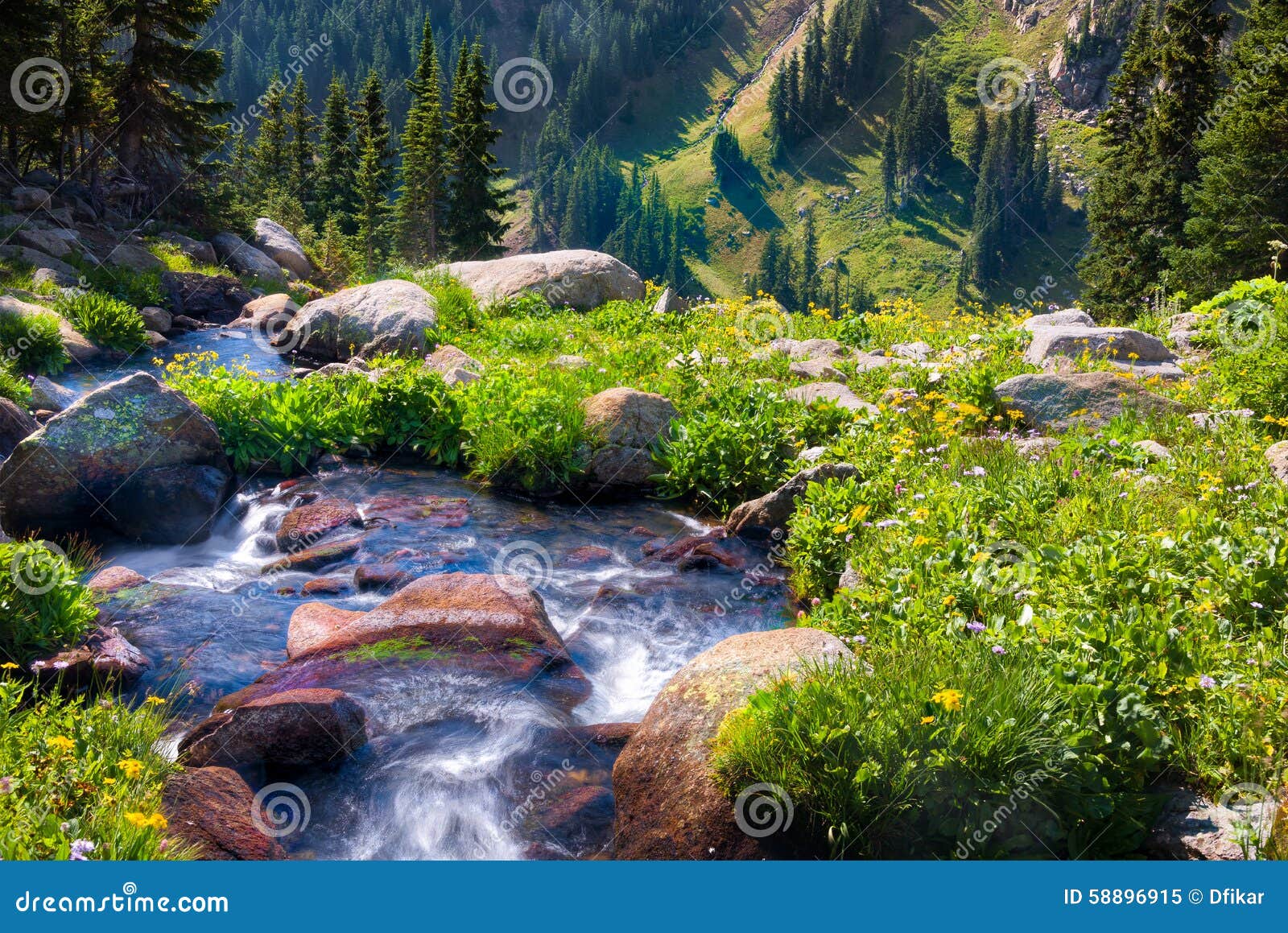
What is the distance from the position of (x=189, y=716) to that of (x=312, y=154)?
68072mm

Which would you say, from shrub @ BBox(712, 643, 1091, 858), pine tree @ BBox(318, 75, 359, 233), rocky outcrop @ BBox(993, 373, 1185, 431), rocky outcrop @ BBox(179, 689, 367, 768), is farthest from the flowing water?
pine tree @ BBox(318, 75, 359, 233)

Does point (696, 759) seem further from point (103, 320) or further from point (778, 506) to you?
point (103, 320)

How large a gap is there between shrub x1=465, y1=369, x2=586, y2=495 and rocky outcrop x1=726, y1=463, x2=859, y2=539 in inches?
104

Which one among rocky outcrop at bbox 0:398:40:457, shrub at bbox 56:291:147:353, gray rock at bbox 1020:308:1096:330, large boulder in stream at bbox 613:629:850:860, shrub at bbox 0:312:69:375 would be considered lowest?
shrub at bbox 56:291:147:353

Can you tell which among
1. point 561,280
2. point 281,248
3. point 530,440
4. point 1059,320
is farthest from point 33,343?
point 281,248

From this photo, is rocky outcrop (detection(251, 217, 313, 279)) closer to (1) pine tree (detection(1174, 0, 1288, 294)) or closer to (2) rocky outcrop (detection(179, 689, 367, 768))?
(2) rocky outcrop (detection(179, 689, 367, 768))

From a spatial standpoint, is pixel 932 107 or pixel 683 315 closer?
pixel 683 315

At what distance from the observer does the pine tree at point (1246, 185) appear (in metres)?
25.5

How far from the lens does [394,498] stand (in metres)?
11.5

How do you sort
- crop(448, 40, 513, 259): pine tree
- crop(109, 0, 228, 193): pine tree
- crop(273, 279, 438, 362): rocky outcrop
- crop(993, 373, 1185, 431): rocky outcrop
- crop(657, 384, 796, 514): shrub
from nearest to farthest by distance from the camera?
Answer: crop(993, 373, 1185, 431): rocky outcrop → crop(657, 384, 796, 514): shrub → crop(273, 279, 438, 362): rocky outcrop → crop(109, 0, 228, 193): pine tree → crop(448, 40, 513, 259): pine tree

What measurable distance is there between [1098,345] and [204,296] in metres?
25.4

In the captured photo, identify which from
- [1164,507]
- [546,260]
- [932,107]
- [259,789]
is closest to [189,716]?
[259,789]

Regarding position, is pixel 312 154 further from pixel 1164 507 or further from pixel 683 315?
pixel 1164 507

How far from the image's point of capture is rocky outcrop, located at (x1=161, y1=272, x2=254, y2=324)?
82.7 feet
